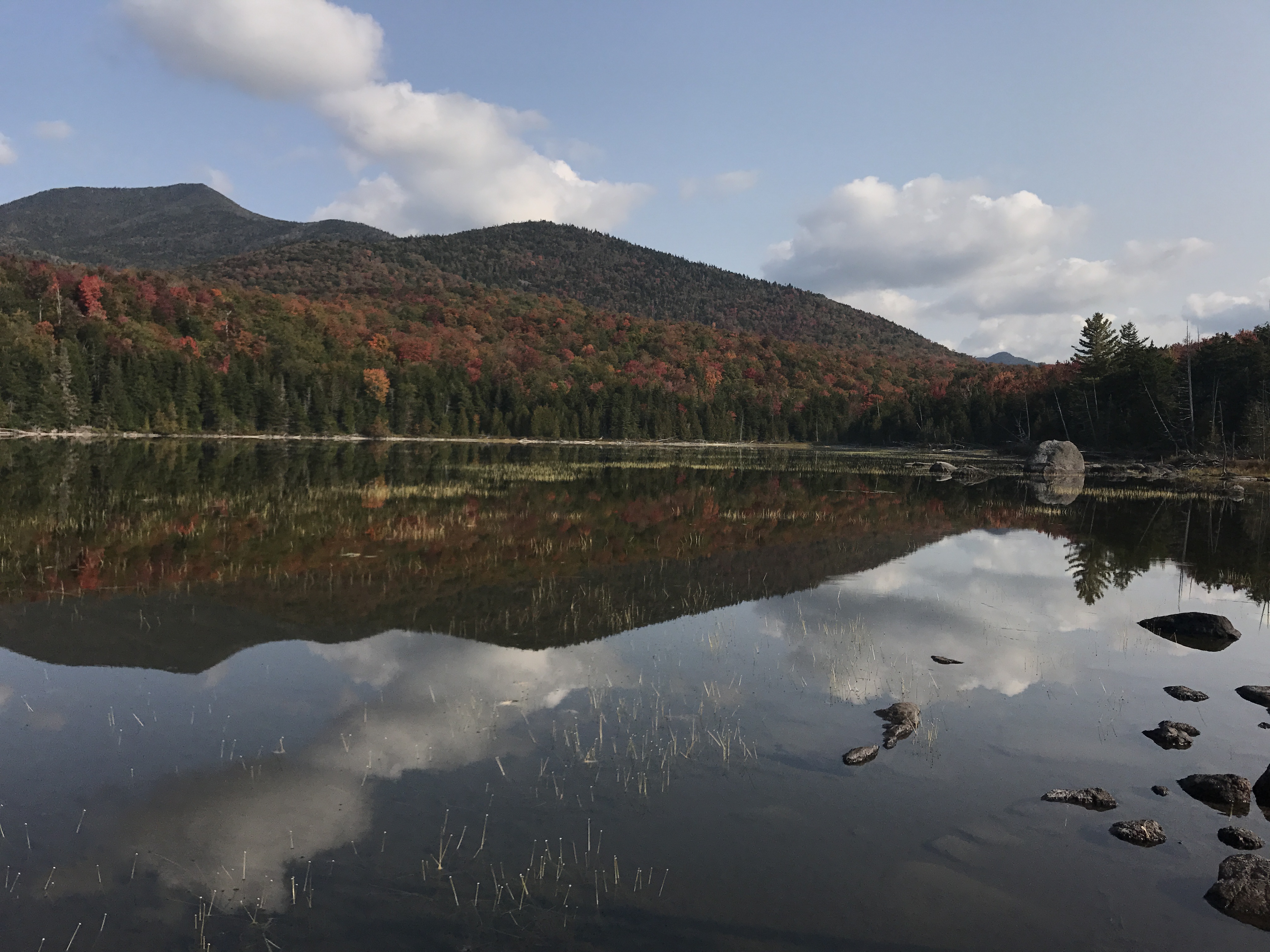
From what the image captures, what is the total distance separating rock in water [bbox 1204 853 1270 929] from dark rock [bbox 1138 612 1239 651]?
9.93m

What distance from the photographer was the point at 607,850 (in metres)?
7.21

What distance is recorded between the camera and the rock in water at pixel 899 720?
10.1 metres

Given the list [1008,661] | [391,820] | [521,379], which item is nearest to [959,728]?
[1008,661]

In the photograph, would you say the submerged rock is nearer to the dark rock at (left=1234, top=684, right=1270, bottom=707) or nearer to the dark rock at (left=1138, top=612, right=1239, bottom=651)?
the dark rock at (left=1234, top=684, right=1270, bottom=707)

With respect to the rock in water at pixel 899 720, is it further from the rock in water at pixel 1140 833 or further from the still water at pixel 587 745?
the rock in water at pixel 1140 833

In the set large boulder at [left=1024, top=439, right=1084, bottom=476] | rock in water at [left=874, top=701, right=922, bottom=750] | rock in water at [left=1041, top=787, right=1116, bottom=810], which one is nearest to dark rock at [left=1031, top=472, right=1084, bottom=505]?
large boulder at [left=1024, top=439, right=1084, bottom=476]

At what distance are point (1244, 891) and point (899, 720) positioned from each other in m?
4.33

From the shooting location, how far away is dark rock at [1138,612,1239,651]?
15367 millimetres

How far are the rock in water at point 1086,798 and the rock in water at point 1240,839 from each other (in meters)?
0.99

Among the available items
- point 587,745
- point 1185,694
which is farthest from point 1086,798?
point 587,745

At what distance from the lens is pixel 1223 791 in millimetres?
8633

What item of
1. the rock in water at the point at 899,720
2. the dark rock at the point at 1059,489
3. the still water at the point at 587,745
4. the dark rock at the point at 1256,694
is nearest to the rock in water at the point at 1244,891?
the still water at the point at 587,745

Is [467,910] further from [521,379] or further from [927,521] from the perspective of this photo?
[521,379]

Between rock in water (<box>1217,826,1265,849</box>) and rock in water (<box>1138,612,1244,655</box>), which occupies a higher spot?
rock in water (<box>1138,612,1244,655</box>)
